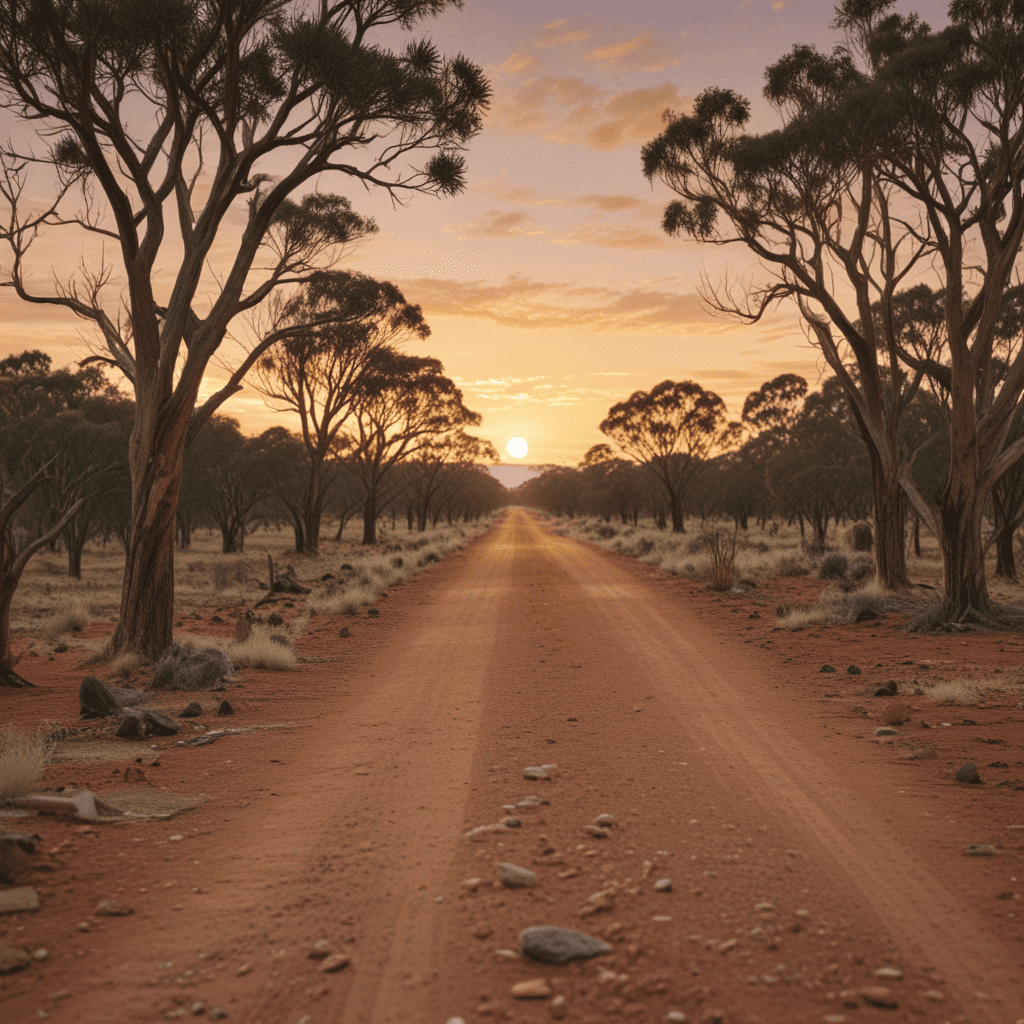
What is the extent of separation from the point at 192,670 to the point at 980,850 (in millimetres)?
8014

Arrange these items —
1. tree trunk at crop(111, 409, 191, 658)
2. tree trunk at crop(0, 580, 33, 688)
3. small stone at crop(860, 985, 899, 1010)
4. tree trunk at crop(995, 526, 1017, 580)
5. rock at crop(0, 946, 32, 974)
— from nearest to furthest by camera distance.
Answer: small stone at crop(860, 985, 899, 1010) → rock at crop(0, 946, 32, 974) → tree trunk at crop(0, 580, 33, 688) → tree trunk at crop(111, 409, 191, 658) → tree trunk at crop(995, 526, 1017, 580)

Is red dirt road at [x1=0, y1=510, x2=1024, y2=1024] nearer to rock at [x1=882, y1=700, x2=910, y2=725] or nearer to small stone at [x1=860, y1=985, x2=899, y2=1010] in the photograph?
small stone at [x1=860, y1=985, x2=899, y2=1010]

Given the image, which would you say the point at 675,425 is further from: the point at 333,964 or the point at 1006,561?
the point at 333,964

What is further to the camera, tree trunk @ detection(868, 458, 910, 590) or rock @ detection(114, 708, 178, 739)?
tree trunk @ detection(868, 458, 910, 590)

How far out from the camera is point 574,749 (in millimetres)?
6453

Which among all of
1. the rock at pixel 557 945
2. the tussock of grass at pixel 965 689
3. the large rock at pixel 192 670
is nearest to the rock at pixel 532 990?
the rock at pixel 557 945

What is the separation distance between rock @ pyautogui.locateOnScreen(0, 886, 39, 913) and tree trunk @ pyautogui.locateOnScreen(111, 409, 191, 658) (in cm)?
709

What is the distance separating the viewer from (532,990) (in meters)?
3.00

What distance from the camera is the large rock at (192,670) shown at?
9109 millimetres

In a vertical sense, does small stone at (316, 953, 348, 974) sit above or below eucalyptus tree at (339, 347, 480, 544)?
below

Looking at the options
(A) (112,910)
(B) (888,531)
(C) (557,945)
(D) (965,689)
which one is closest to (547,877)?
(C) (557,945)

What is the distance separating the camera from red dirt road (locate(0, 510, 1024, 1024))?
2.99m

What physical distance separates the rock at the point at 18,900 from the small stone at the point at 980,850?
15.7 ft

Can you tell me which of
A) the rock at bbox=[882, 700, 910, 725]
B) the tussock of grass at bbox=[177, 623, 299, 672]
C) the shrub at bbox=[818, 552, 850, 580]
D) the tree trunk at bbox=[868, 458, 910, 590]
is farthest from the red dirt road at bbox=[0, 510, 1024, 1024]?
the shrub at bbox=[818, 552, 850, 580]
